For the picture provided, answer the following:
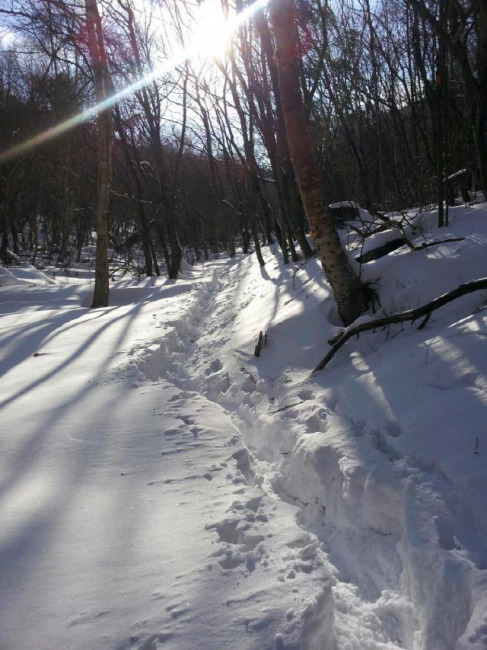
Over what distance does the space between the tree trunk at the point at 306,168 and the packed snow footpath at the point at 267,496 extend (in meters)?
0.41

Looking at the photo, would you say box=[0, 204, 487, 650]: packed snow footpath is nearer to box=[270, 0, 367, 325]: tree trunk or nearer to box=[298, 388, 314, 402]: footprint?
box=[298, 388, 314, 402]: footprint

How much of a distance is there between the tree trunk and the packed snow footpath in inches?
16.0

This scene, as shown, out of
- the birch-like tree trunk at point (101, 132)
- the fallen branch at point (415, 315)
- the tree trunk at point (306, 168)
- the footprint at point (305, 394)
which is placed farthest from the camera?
the birch-like tree trunk at point (101, 132)

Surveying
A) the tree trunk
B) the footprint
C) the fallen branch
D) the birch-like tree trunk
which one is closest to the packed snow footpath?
the footprint

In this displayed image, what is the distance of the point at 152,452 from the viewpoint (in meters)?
3.09

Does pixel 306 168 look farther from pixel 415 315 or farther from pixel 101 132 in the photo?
pixel 101 132

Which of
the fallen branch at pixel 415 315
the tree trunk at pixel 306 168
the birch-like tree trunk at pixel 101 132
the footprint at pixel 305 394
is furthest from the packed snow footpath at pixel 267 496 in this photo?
the birch-like tree trunk at pixel 101 132

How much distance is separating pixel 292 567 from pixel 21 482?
1.65m

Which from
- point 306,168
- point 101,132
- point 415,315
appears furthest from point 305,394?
point 101,132

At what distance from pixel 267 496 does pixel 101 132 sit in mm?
8693

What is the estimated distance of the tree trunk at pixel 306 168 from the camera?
4.20 m

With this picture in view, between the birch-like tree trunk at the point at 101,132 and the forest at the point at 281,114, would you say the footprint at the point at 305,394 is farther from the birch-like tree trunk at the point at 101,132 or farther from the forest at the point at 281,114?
the birch-like tree trunk at the point at 101,132

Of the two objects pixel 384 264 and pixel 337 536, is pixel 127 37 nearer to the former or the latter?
pixel 384 264

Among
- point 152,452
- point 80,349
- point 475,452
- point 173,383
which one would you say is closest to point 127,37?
point 80,349
